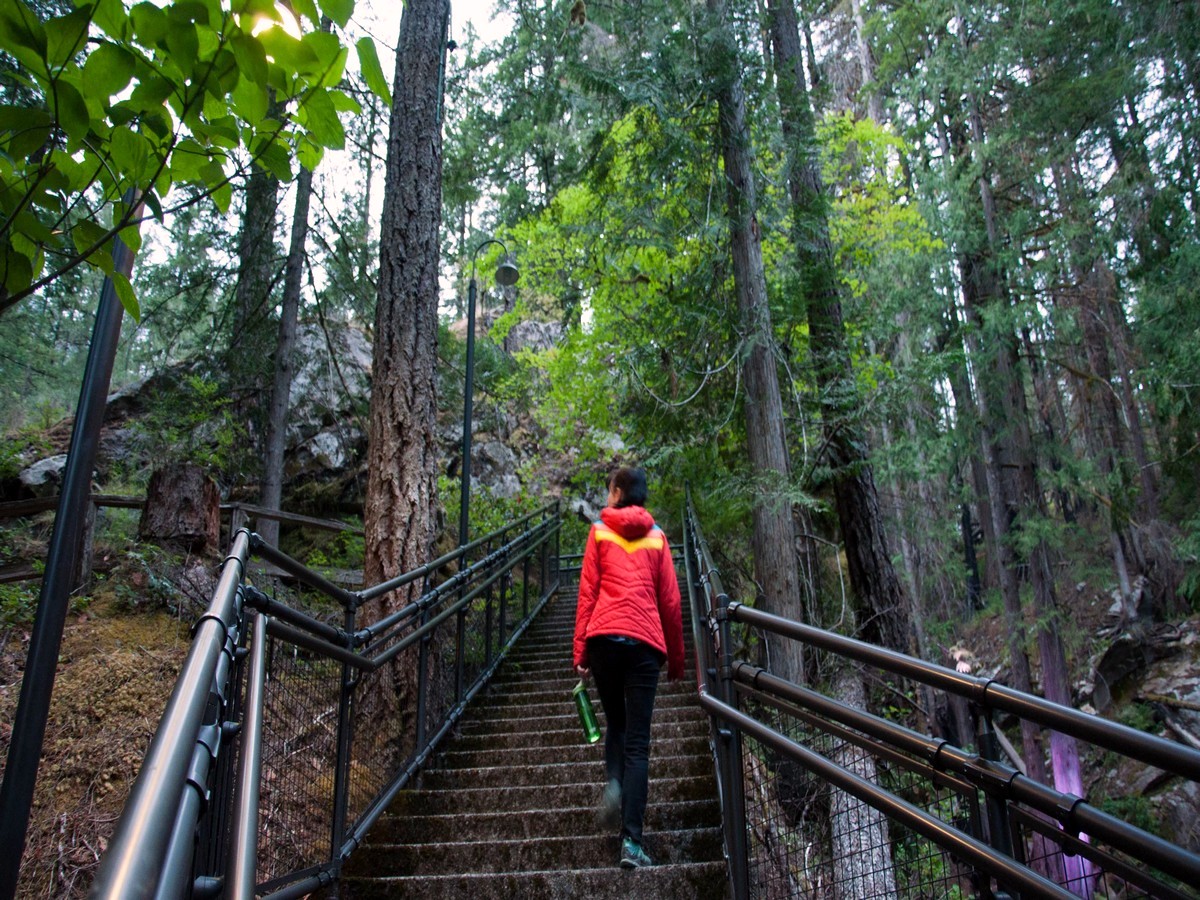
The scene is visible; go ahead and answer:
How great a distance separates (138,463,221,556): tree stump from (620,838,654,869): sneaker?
16.7 feet

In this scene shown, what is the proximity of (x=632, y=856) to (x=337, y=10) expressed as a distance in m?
3.28

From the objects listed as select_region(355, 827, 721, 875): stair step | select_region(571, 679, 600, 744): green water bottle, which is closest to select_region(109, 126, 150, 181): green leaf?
select_region(571, 679, 600, 744): green water bottle

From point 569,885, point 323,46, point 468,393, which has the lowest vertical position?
point 569,885

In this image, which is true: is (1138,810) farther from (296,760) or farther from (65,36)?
(65,36)

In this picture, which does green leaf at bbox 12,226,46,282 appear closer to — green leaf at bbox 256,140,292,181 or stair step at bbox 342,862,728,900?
green leaf at bbox 256,140,292,181

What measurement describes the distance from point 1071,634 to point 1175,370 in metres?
4.78

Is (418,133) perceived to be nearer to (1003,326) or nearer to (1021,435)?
(1003,326)

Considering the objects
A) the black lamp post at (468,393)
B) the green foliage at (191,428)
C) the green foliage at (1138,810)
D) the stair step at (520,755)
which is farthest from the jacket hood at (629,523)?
the green foliage at (1138,810)

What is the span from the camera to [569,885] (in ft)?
10.8

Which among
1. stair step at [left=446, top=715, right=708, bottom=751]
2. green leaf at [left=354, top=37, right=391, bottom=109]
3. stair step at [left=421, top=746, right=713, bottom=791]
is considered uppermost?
green leaf at [left=354, top=37, right=391, bottom=109]

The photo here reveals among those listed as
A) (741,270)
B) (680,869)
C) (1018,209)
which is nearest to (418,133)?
(741,270)

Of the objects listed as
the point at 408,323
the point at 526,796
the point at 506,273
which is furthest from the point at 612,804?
the point at 506,273

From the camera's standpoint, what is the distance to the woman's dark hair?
409 centimetres

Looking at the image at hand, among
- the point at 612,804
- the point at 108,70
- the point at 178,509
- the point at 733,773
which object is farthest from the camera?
the point at 178,509
